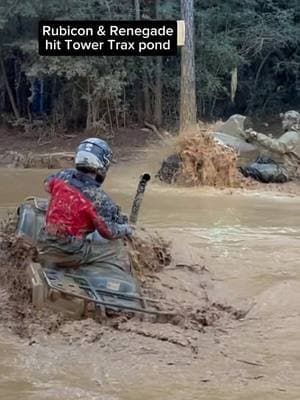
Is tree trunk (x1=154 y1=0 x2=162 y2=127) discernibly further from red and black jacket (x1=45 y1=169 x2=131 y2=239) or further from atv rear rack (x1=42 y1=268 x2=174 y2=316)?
atv rear rack (x1=42 y1=268 x2=174 y2=316)

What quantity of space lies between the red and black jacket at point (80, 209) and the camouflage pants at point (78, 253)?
0.25ft

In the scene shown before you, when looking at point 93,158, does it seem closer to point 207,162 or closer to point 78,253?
point 78,253

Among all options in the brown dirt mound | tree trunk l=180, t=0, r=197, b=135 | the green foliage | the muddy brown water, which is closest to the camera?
the muddy brown water

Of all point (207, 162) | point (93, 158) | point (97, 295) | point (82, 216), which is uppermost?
point (93, 158)

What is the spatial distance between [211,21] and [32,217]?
50.7 ft

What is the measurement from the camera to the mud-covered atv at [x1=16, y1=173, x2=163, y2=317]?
17.6 feet

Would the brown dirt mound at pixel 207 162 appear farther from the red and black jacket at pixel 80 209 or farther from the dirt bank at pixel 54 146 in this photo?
the red and black jacket at pixel 80 209

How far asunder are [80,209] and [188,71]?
13060 mm

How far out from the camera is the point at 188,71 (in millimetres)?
18203

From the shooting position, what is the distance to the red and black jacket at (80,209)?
559 centimetres

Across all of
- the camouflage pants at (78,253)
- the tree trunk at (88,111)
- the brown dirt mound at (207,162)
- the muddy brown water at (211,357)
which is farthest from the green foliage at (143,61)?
the camouflage pants at (78,253)

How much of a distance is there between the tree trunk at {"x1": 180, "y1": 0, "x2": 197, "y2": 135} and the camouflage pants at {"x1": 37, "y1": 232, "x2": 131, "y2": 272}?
11.9 meters

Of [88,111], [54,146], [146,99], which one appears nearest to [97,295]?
[54,146]

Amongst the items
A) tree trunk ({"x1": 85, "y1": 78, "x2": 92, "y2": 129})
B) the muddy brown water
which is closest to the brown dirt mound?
the muddy brown water
